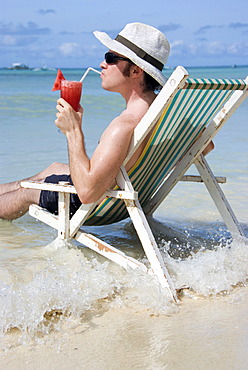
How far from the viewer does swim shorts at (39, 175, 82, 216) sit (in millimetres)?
3598

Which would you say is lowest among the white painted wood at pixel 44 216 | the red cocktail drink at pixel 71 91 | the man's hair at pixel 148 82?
the white painted wood at pixel 44 216

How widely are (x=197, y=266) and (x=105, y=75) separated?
1274mm

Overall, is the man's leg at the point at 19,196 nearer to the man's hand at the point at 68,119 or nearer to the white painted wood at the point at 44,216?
the white painted wood at the point at 44,216

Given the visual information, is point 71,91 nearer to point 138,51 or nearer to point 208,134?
point 138,51

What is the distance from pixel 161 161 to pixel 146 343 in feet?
4.30

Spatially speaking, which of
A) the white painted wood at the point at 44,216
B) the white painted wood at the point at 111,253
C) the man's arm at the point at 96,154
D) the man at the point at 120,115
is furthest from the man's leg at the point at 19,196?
the man's arm at the point at 96,154

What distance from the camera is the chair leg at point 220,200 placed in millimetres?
3668

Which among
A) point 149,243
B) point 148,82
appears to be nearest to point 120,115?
point 148,82

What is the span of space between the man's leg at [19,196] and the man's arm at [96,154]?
939 millimetres

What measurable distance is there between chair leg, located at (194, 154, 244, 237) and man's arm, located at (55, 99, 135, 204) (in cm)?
79

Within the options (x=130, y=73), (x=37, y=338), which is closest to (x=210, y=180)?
(x=130, y=73)

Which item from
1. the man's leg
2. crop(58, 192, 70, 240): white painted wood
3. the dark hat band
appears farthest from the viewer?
the man's leg

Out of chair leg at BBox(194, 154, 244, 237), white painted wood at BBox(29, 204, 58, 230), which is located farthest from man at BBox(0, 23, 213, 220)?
chair leg at BBox(194, 154, 244, 237)

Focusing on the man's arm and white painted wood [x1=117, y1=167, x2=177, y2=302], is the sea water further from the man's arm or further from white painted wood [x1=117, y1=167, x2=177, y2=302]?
the man's arm
